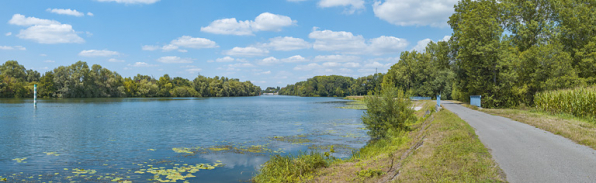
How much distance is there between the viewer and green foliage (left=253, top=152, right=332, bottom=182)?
38.0 feet

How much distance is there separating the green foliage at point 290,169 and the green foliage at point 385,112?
8.77 meters

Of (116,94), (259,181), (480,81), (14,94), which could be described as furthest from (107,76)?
(259,181)

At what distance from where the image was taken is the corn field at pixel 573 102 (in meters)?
22.4

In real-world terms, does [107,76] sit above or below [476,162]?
above

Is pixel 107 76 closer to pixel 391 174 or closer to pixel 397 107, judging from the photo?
pixel 397 107

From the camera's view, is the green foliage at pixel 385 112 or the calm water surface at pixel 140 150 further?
the green foliage at pixel 385 112

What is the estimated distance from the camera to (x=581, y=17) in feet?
128

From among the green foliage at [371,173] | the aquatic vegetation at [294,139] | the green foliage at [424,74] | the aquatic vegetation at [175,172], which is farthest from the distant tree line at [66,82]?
the green foliage at [371,173]

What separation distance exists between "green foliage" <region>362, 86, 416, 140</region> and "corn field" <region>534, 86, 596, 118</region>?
11.8m

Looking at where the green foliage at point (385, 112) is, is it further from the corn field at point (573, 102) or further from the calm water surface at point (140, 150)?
the corn field at point (573, 102)

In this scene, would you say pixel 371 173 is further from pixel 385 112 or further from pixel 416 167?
pixel 385 112

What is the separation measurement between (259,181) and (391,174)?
4718 mm

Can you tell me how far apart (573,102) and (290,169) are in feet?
75.1

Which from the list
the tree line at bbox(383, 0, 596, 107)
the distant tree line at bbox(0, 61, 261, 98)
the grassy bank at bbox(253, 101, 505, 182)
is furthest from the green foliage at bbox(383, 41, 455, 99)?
the distant tree line at bbox(0, 61, 261, 98)
